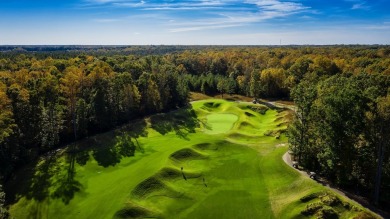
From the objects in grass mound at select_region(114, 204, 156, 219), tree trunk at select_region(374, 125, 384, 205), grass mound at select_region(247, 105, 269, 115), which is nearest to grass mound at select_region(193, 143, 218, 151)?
grass mound at select_region(114, 204, 156, 219)

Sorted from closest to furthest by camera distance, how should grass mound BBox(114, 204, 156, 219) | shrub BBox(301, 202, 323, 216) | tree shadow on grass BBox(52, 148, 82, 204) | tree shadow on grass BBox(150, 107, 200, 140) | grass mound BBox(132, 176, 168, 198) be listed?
1. shrub BBox(301, 202, 323, 216)
2. grass mound BBox(114, 204, 156, 219)
3. grass mound BBox(132, 176, 168, 198)
4. tree shadow on grass BBox(52, 148, 82, 204)
5. tree shadow on grass BBox(150, 107, 200, 140)

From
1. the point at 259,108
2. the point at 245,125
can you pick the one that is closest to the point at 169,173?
the point at 245,125

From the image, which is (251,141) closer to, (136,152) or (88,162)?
(136,152)

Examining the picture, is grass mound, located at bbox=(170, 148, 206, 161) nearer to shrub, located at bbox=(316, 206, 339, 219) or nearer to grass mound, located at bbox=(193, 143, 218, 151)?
grass mound, located at bbox=(193, 143, 218, 151)

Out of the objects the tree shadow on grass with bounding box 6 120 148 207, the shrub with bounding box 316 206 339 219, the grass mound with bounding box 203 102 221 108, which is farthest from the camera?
the grass mound with bounding box 203 102 221 108

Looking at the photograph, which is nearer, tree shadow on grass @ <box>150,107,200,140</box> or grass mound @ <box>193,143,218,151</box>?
grass mound @ <box>193,143,218,151</box>

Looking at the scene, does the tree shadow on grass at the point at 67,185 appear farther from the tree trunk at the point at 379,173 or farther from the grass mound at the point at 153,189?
the tree trunk at the point at 379,173

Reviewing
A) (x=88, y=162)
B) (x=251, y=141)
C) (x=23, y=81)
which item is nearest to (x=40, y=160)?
(x=88, y=162)

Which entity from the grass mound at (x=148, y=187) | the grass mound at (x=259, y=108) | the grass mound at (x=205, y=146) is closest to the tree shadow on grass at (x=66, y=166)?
the grass mound at (x=148, y=187)
